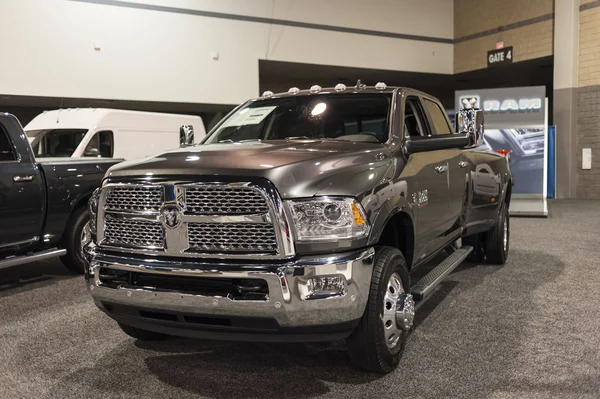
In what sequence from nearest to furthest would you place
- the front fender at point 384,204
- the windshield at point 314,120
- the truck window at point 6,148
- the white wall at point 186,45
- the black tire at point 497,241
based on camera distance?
1. the front fender at point 384,204
2. the windshield at point 314,120
3. the truck window at point 6,148
4. the black tire at point 497,241
5. the white wall at point 186,45

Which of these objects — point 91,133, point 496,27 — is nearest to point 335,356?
point 91,133

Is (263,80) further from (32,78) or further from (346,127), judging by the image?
(346,127)

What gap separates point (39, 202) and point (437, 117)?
413 centimetres

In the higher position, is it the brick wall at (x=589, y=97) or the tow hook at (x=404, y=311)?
the brick wall at (x=589, y=97)

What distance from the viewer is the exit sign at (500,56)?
17.2 meters

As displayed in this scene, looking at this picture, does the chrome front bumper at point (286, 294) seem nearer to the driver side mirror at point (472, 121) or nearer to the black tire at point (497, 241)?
the driver side mirror at point (472, 121)

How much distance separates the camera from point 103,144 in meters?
9.95

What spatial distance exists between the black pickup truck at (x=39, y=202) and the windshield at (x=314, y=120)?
2.39 metres

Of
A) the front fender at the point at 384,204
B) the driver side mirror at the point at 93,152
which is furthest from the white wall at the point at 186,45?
the front fender at the point at 384,204

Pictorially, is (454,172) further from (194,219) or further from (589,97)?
(589,97)

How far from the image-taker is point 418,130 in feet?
15.1

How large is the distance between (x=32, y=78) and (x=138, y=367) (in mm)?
10552

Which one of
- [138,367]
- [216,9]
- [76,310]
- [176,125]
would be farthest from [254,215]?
[216,9]

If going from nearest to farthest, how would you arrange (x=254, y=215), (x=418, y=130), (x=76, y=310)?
(x=254, y=215) < (x=418, y=130) < (x=76, y=310)
